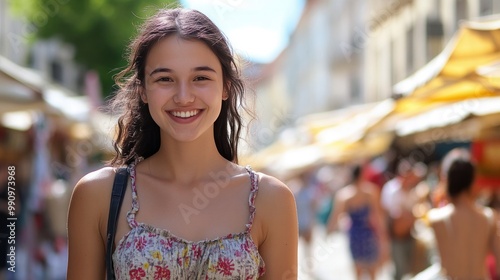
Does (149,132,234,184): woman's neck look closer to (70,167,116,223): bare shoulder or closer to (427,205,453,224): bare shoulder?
(70,167,116,223): bare shoulder

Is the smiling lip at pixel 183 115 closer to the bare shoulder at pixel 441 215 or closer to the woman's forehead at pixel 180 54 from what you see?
the woman's forehead at pixel 180 54

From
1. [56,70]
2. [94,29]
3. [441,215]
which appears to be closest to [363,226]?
[441,215]

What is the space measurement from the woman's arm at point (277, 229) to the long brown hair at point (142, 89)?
0.27 m

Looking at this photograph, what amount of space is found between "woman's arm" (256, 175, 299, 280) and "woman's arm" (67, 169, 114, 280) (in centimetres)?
45

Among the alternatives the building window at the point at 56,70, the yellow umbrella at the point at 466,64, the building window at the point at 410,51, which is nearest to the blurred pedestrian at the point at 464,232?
the yellow umbrella at the point at 466,64

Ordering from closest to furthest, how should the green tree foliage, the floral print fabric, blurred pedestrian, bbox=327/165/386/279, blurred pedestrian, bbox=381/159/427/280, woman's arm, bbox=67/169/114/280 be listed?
the floral print fabric → woman's arm, bbox=67/169/114/280 → blurred pedestrian, bbox=381/159/427/280 → blurred pedestrian, bbox=327/165/386/279 → the green tree foliage

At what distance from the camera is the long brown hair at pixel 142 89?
284 centimetres

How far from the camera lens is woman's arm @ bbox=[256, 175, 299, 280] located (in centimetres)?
282

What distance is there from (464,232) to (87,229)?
3.99 meters

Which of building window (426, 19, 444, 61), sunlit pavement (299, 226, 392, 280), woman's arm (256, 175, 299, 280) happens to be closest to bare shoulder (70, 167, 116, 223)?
woman's arm (256, 175, 299, 280)

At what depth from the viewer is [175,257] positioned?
2650mm

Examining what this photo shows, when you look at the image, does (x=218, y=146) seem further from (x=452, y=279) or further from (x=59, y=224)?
(x=59, y=224)

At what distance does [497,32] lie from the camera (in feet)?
20.4

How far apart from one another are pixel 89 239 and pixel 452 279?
160 inches
